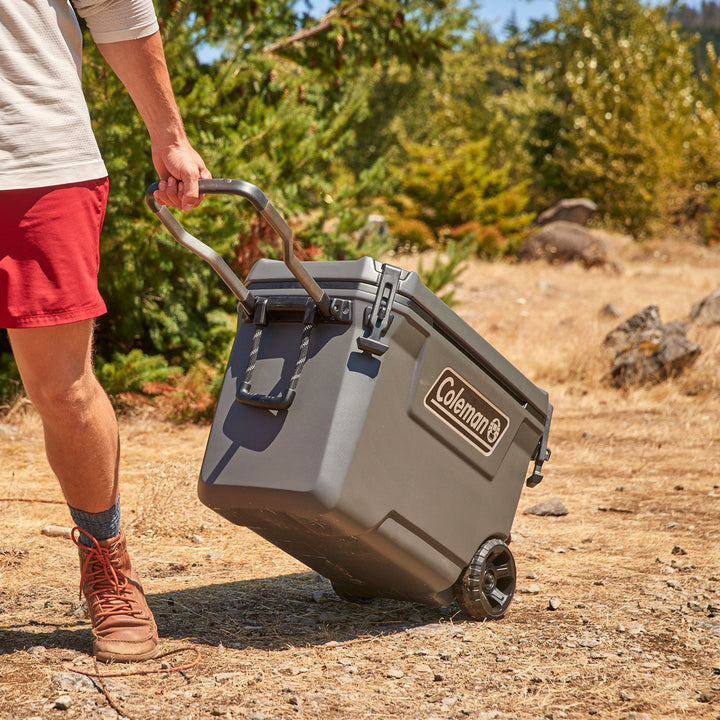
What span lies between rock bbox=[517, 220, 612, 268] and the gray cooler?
12.6m

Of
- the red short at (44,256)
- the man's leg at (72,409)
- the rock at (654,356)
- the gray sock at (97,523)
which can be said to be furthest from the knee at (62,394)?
the rock at (654,356)

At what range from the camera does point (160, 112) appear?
2.17 metres

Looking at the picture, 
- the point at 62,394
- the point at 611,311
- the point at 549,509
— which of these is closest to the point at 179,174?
the point at 62,394

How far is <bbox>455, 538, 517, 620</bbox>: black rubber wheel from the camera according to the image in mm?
2475

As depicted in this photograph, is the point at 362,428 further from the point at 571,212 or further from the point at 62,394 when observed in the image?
the point at 571,212

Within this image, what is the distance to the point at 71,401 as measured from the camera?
207cm

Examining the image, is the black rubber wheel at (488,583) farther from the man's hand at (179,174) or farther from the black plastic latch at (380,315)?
the man's hand at (179,174)

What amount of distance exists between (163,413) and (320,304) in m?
3.80

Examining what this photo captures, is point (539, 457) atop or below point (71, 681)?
atop

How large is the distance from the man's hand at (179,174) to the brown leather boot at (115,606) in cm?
85

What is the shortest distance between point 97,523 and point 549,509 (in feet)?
7.48

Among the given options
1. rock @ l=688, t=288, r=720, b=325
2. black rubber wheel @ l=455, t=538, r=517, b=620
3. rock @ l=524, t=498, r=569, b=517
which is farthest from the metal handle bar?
rock @ l=688, t=288, r=720, b=325

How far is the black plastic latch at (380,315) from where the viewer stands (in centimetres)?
214

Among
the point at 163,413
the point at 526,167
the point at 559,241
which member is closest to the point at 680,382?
the point at 163,413
